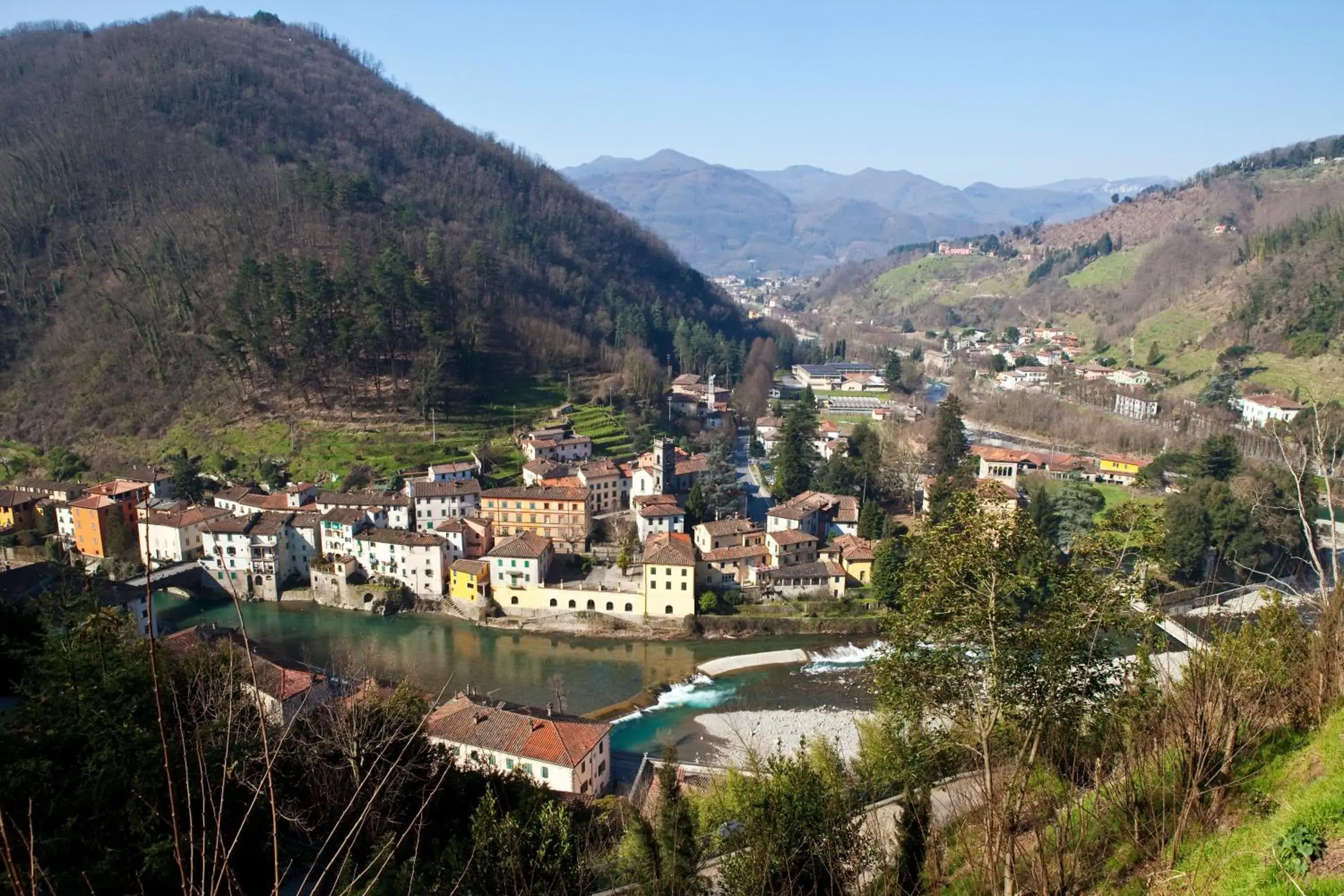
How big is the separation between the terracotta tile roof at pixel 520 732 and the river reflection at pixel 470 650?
9.24 ft

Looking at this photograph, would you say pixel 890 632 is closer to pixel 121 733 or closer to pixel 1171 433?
pixel 121 733

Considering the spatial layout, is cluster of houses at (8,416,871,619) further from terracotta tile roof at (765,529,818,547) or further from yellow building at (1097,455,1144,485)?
yellow building at (1097,455,1144,485)

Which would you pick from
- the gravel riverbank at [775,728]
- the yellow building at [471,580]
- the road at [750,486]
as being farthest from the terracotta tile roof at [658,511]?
the gravel riverbank at [775,728]

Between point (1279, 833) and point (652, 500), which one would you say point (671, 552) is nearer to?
point (652, 500)

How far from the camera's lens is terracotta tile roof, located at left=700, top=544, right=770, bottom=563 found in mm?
16609

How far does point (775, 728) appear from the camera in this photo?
11.9 m

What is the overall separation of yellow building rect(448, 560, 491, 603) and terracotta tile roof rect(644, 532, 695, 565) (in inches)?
128

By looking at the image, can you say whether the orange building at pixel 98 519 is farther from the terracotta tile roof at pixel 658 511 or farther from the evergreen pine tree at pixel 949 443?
the evergreen pine tree at pixel 949 443

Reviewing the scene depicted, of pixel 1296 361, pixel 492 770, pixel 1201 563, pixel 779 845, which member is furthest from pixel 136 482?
pixel 1296 361

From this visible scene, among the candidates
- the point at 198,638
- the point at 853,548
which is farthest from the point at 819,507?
the point at 198,638

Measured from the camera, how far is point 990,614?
12.6ft

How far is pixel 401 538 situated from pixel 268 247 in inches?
713

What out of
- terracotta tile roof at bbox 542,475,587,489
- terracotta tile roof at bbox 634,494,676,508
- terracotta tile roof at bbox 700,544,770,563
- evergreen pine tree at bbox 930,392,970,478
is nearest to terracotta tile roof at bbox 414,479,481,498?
terracotta tile roof at bbox 542,475,587,489

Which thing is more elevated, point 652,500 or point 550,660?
point 652,500
